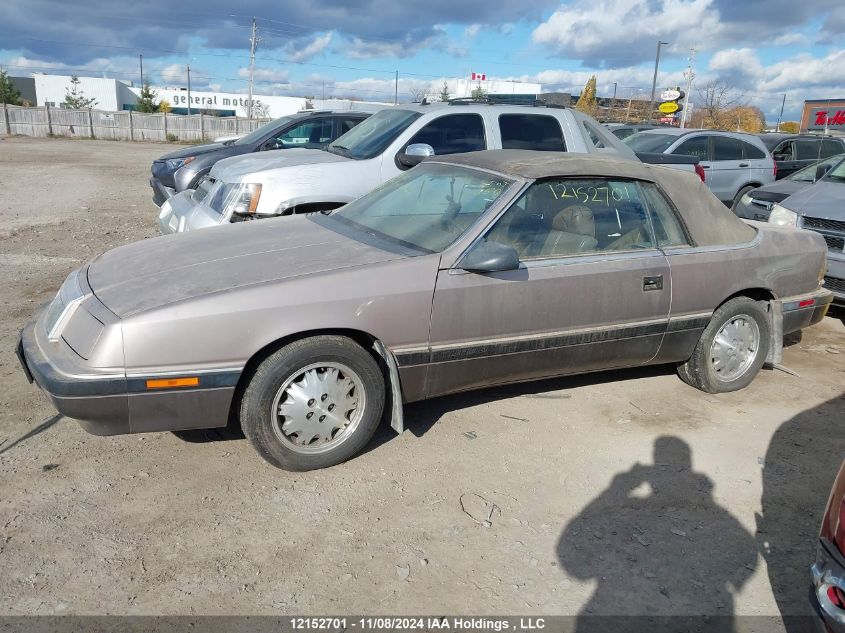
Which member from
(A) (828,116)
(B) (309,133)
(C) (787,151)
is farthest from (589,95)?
(B) (309,133)

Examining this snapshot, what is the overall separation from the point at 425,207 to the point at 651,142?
31.6 feet

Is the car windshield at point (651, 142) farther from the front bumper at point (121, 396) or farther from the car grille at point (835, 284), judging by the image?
the front bumper at point (121, 396)

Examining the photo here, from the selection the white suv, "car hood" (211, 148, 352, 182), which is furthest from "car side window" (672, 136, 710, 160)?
"car hood" (211, 148, 352, 182)

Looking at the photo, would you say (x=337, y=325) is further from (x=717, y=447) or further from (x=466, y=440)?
(x=717, y=447)

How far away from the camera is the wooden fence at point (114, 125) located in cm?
3972

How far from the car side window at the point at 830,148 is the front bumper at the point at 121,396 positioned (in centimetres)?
1627

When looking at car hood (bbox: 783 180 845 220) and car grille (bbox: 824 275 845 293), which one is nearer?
car grille (bbox: 824 275 845 293)

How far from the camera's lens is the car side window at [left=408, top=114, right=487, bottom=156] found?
699 centimetres

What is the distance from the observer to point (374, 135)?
717 cm

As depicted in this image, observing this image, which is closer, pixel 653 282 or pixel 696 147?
pixel 653 282

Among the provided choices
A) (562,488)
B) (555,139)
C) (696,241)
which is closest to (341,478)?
(562,488)

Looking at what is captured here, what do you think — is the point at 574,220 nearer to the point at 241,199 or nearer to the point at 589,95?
the point at 241,199

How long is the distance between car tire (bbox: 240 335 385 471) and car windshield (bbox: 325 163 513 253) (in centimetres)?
80

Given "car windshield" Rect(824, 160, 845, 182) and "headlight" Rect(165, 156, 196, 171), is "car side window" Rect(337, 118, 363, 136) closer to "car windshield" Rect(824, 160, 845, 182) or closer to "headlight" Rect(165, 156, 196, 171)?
"headlight" Rect(165, 156, 196, 171)
